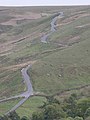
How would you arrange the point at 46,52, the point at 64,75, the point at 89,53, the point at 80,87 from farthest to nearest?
the point at 46,52
the point at 89,53
the point at 64,75
the point at 80,87

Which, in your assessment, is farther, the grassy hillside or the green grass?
the grassy hillside

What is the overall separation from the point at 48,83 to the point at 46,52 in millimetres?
37527

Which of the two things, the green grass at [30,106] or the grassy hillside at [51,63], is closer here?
the green grass at [30,106]

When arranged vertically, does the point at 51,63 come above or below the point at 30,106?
above

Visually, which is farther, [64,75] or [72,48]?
[72,48]

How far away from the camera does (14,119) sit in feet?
214

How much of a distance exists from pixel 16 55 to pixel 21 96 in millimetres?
53955

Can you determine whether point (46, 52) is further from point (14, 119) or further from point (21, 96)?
point (14, 119)

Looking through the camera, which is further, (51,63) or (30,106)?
(51,63)

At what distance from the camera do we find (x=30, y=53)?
13675 centimetres

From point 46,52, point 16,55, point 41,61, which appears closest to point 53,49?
point 46,52

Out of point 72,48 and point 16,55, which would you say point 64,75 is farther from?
point 16,55

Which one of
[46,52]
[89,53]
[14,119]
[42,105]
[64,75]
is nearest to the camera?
[14,119]

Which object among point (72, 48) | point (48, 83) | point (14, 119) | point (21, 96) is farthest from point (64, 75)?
point (14, 119)
